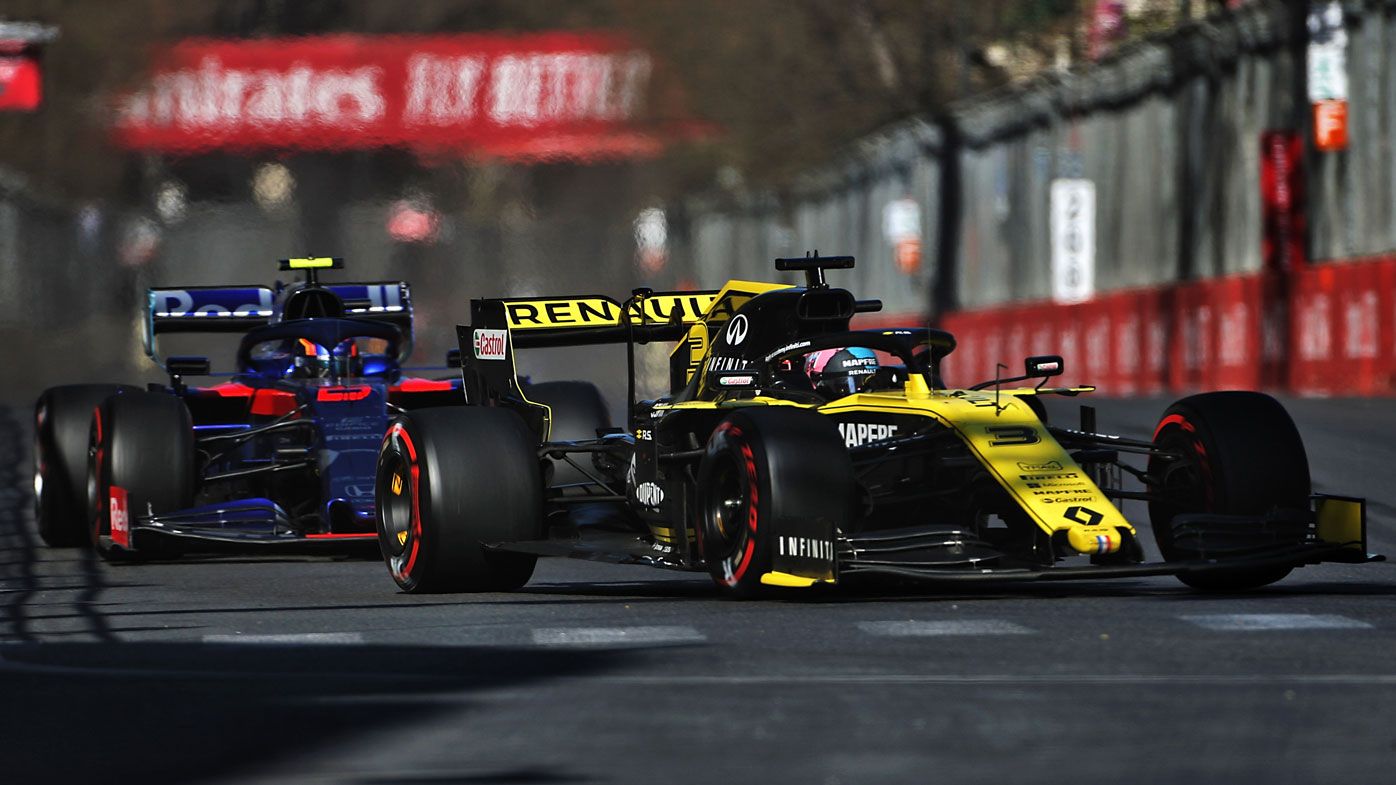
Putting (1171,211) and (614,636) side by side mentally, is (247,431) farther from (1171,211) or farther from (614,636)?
(1171,211)

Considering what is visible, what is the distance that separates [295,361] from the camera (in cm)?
1633

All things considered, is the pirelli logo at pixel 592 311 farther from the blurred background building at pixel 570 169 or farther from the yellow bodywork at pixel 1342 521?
the blurred background building at pixel 570 169

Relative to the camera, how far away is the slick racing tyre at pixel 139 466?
14.4 meters

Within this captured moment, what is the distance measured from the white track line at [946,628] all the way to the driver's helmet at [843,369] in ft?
6.08

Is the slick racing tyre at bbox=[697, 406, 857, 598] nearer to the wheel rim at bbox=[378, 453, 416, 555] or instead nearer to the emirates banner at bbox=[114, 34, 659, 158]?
the wheel rim at bbox=[378, 453, 416, 555]

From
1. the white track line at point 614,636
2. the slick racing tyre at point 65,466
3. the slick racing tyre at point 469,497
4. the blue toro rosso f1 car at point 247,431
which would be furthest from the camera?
the slick racing tyre at point 65,466

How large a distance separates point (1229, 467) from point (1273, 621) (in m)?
1.05

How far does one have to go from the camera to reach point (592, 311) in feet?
44.9

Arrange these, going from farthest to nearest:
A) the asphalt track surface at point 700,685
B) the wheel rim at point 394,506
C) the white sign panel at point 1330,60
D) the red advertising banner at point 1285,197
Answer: the red advertising banner at point 1285,197, the white sign panel at point 1330,60, the wheel rim at point 394,506, the asphalt track surface at point 700,685

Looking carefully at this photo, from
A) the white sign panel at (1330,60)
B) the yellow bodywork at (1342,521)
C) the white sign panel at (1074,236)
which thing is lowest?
the yellow bodywork at (1342,521)

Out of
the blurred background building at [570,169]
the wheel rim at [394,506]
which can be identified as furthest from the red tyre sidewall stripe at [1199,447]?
the blurred background building at [570,169]

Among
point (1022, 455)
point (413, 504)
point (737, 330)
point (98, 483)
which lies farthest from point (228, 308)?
point (1022, 455)

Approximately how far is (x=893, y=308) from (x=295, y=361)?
41254mm

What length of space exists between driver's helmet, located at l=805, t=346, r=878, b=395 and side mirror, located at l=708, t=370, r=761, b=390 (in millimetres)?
265
